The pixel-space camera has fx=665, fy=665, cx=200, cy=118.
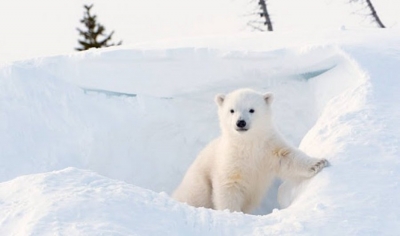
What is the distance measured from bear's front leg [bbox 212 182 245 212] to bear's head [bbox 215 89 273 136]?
21.0 inches

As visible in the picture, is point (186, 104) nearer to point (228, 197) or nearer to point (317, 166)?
point (228, 197)

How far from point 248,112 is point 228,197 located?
85 centimetres

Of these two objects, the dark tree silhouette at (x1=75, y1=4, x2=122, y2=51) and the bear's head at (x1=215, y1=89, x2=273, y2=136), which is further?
the dark tree silhouette at (x1=75, y1=4, x2=122, y2=51)

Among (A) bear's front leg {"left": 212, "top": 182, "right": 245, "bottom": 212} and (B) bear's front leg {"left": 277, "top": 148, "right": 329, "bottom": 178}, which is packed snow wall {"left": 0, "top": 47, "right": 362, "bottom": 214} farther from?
(B) bear's front leg {"left": 277, "top": 148, "right": 329, "bottom": 178}

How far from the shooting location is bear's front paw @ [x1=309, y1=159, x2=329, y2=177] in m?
5.79

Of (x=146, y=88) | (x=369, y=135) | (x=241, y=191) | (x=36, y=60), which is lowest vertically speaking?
(x=241, y=191)

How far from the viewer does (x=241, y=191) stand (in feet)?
21.6

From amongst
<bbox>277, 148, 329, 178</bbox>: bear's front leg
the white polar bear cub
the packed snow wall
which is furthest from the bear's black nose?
the packed snow wall

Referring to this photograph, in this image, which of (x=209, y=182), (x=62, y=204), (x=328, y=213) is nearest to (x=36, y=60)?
(x=209, y=182)

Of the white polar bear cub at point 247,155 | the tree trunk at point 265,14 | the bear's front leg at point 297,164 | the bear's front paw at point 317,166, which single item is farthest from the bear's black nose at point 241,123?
the tree trunk at point 265,14

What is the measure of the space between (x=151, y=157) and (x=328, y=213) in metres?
3.90

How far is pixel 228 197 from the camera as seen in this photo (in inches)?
255

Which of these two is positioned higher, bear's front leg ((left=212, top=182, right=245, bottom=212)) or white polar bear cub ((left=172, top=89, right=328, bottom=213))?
white polar bear cub ((left=172, top=89, right=328, bottom=213))

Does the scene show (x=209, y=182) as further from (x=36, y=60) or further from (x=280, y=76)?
(x=36, y=60)
